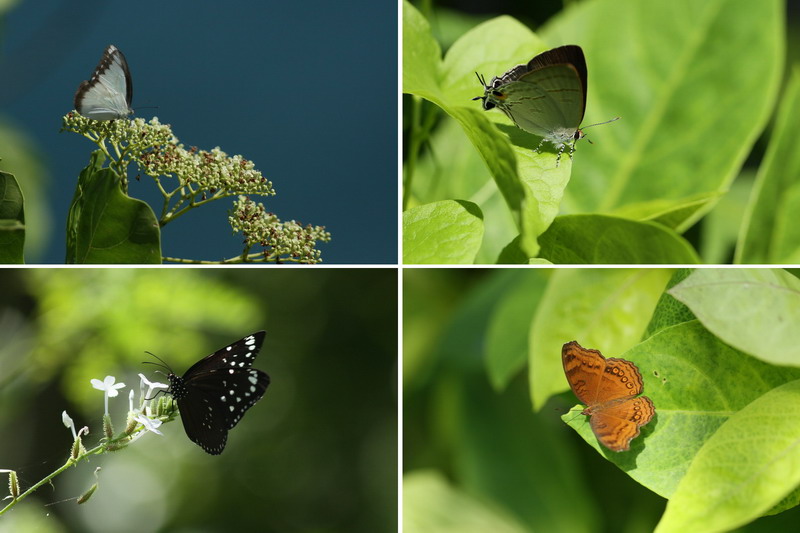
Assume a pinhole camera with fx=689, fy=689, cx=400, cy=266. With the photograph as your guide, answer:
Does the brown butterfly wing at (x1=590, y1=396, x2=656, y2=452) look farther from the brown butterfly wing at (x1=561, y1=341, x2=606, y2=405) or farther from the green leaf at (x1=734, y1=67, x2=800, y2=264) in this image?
the green leaf at (x1=734, y1=67, x2=800, y2=264)

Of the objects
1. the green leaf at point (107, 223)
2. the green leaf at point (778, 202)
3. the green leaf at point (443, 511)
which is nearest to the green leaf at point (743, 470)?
the green leaf at point (778, 202)

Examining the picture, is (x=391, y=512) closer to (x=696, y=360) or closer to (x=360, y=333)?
(x=360, y=333)

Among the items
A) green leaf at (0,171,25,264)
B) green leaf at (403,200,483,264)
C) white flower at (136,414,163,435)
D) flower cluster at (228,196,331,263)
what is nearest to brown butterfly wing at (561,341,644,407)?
green leaf at (403,200,483,264)

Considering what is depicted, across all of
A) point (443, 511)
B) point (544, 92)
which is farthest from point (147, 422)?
point (544, 92)

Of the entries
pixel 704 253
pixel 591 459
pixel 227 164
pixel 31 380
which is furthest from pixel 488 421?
pixel 31 380

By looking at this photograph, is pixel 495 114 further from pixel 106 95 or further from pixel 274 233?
pixel 106 95

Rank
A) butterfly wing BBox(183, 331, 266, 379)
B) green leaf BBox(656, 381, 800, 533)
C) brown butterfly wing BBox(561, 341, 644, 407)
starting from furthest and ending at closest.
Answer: butterfly wing BBox(183, 331, 266, 379)
brown butterfly wing BBox(561, 341, 644, 407)
green leaf BBox(656, 381, 800, 533)
